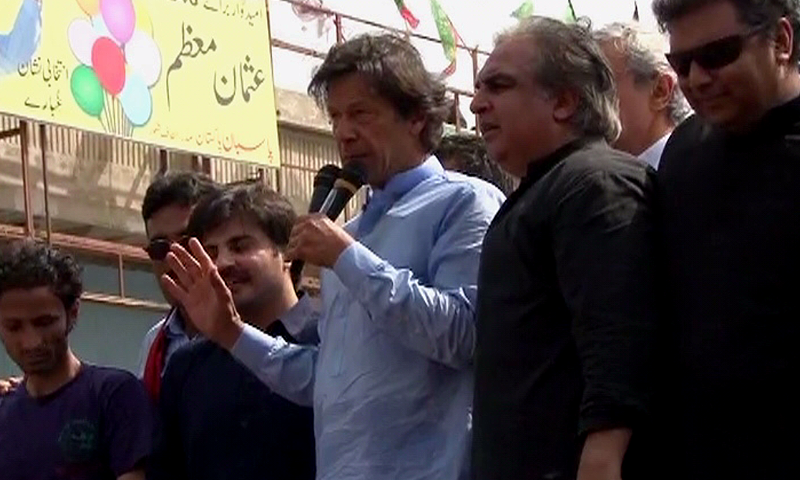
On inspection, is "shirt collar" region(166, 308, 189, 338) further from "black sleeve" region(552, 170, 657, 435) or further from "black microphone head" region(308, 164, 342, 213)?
"black sleeve" region(552, 170, 657, 435)

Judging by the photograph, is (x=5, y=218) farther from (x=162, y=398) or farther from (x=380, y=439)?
(x=380, y=439)

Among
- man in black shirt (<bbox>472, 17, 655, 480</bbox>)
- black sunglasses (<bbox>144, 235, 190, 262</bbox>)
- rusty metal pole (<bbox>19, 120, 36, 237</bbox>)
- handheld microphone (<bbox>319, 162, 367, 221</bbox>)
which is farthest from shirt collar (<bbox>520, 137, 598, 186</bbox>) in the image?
rusty metal pole (<bbox>19, 120, 36, 237</bbox>)

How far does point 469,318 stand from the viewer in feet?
13.9

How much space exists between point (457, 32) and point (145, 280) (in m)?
3.11

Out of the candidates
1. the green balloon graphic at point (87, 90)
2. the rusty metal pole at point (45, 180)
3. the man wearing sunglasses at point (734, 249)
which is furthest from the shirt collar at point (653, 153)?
the rusty metal pole at point (45, 180)

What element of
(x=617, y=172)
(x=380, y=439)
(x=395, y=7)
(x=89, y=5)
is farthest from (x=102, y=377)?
(x=395, y=7)

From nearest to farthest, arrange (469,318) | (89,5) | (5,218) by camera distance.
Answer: (469,318) → (89,5) → (5,218)

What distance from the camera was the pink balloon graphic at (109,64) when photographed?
1148cm

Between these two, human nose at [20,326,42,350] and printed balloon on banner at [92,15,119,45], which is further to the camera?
printed balloon on banner at [92,15,119,45]

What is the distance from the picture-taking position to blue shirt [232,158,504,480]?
421 cm

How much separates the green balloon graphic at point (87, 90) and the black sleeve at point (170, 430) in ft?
20.7

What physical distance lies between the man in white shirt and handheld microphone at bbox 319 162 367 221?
2.13 feet

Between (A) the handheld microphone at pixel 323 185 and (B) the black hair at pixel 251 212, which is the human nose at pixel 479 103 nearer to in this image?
(A) the handheld microphone at pixel 323 185

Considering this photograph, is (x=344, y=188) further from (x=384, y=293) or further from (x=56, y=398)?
(x=56, y=398)
